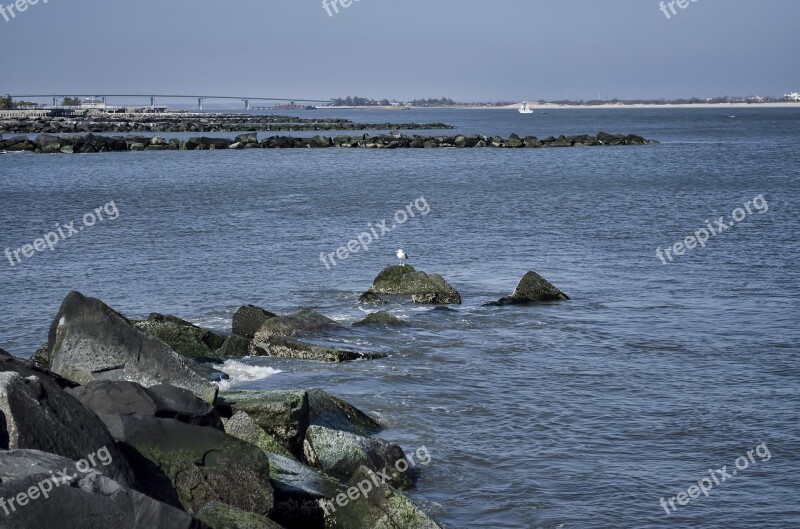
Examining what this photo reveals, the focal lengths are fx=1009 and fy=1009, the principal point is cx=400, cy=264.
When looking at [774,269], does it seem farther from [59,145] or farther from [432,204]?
[59,145]

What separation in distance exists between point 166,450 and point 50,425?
1.49 metres

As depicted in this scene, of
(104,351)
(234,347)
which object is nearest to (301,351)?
(234,347)

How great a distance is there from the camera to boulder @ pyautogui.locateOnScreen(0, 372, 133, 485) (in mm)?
10703

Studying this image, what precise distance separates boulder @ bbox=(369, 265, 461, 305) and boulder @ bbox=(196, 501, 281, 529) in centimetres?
1589

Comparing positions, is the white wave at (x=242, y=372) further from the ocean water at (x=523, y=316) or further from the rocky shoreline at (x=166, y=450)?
the rocky shoreline at (x=166, y=450)

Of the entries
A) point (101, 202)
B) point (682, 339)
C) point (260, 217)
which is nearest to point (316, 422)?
point (682, 339)

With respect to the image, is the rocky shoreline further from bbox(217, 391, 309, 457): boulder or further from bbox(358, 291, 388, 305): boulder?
bbox(358, 291, 388, 305): boulder

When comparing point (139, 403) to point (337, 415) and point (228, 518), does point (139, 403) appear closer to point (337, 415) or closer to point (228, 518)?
point (228, 518)

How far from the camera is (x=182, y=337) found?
20.2 m

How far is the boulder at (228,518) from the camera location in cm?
1055

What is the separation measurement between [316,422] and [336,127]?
507 feet

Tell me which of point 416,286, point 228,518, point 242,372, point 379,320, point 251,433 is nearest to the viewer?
point 228,518

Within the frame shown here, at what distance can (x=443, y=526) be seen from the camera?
42.1ft

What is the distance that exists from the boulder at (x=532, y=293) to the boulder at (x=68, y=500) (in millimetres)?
17675
